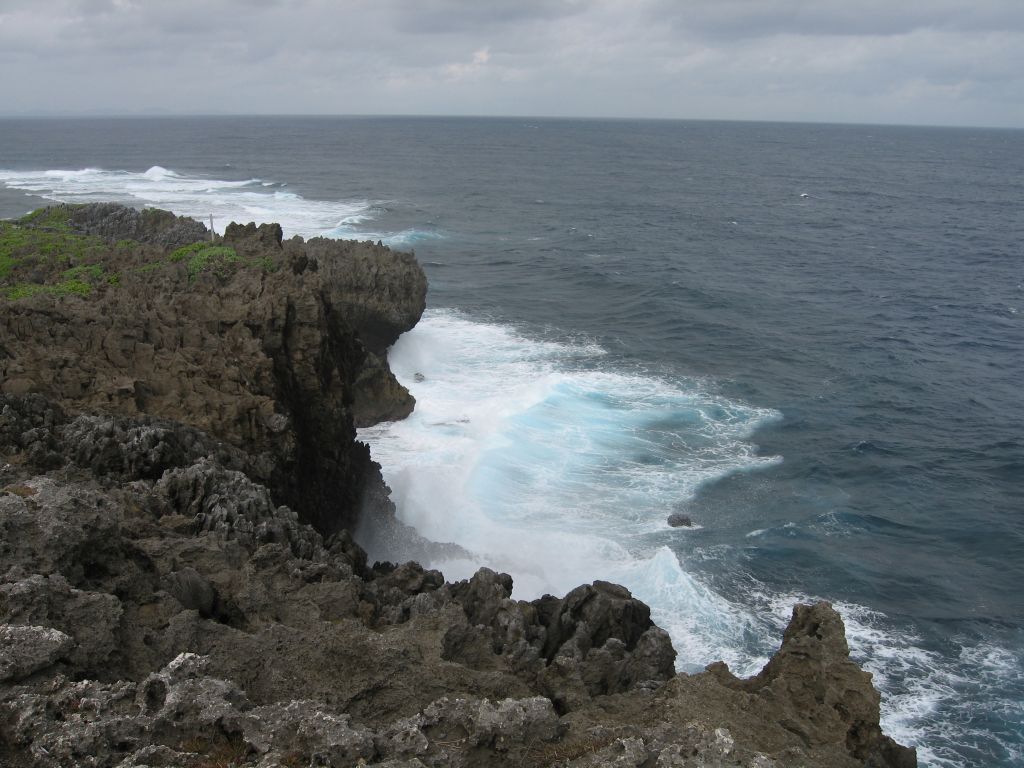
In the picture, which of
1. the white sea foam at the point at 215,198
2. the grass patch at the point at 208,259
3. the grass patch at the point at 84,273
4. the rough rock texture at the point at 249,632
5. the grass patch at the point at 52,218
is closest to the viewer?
the rough rock texture at the point at 249,632

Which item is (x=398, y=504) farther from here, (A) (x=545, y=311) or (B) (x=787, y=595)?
(A) (x=545, y=311)

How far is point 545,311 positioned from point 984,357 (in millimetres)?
28973

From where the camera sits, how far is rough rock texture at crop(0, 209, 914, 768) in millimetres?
10547

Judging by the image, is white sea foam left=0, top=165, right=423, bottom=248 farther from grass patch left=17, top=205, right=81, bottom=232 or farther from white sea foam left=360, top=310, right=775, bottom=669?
white sea foam left=360, top=310, right=775, bottom=669

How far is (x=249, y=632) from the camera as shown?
13852mm

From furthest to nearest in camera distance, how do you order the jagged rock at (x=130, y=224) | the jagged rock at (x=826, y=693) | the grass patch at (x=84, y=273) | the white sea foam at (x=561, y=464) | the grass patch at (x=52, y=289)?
the jagged rock at (x=130, y=224)
the grass patch at (x=84, y=273)
the grass patch at (x=52, y=289)
the white sea foam at (x=561, y=464)
the jagged rock at (x=826, y=693)

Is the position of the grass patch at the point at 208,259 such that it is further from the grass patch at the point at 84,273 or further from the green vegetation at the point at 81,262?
the grass patch at the point at 84,273

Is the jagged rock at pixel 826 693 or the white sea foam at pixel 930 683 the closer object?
the jagged rock at pixel 826 693

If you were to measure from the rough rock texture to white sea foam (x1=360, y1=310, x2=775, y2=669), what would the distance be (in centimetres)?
780

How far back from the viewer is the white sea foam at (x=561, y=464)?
27750 mm

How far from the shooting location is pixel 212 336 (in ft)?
81.9

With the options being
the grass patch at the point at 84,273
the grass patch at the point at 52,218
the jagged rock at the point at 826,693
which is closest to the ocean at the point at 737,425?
the jagged rock at the point at 826,693

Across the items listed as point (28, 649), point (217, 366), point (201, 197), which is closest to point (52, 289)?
point (217, 366)

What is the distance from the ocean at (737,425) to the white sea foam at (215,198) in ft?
2.92
